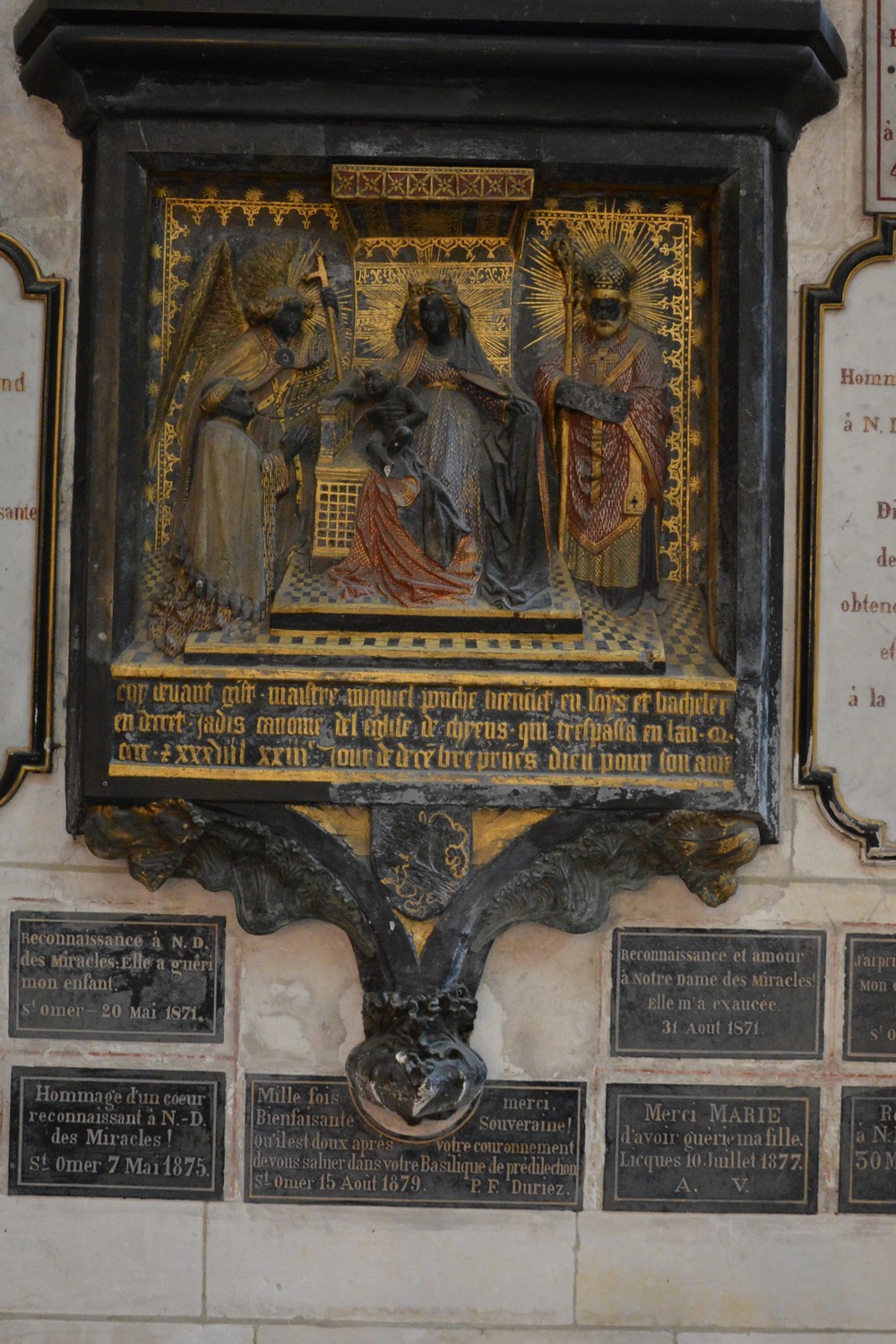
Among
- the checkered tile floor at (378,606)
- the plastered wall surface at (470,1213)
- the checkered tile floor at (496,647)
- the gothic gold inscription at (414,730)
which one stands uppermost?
the checkered tile floor at (378,606)

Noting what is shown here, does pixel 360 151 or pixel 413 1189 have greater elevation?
pixel 360 151

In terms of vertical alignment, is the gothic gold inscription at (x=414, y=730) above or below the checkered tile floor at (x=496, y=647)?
below

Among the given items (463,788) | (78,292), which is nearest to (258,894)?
(463,788)

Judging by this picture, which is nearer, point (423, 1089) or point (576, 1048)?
point (423, 1089)

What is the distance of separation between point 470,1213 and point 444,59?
3.42m

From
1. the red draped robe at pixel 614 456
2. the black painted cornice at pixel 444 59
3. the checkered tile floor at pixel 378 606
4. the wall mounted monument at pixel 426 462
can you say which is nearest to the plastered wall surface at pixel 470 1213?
the wall mounted monument at pixel 426 462

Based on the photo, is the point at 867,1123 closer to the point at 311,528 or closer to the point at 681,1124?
the point at 681,1124

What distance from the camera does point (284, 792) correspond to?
520cm

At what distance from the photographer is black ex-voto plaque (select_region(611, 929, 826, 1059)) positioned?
5441 mm

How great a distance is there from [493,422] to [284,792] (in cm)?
129

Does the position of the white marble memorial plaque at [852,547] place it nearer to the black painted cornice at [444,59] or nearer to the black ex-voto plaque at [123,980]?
the black painted cornice at [444,59]

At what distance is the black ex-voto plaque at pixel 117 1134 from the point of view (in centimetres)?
548

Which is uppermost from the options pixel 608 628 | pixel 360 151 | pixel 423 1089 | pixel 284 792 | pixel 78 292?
pixel 360 151

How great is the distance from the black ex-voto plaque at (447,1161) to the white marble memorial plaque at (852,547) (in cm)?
129
